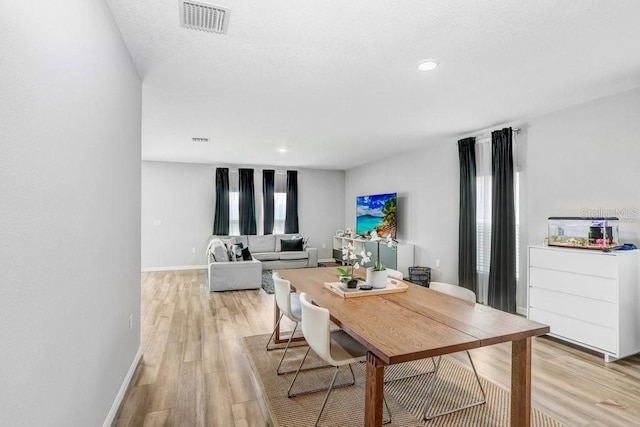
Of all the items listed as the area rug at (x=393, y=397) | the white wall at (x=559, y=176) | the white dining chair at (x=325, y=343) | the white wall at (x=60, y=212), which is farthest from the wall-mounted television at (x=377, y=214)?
the white wall at (x=60, y=212)

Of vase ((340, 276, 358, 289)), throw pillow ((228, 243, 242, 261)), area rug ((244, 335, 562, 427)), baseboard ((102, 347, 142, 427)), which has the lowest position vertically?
area rug ((244, 335, 562, 427))

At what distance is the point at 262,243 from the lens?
26.3 feet

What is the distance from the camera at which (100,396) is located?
187 cm

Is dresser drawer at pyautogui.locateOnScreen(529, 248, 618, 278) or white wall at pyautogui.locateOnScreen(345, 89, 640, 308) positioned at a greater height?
white wall at pyautogui.locateOnScreen(345, 89, 640, 308)

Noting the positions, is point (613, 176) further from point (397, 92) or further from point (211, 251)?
point (211, 251)

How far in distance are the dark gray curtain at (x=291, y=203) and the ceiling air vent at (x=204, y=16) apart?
6.41 m

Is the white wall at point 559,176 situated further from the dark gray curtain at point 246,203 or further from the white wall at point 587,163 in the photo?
the dark gray curtain at point 246,203

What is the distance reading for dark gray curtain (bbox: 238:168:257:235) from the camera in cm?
817

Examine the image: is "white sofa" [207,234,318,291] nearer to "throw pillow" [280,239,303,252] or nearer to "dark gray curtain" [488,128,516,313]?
"throw pillow" [280,239,303,252]

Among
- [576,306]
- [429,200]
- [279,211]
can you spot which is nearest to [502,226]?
[576,306]

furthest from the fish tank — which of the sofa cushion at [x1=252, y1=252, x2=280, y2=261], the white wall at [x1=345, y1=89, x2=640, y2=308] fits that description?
the sofa cushion at [x1=252, y1=252, x2=280, y2=261]

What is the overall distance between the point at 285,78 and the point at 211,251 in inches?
147

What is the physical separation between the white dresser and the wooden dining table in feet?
5.63

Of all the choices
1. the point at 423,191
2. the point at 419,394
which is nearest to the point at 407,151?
the point at 423,191
